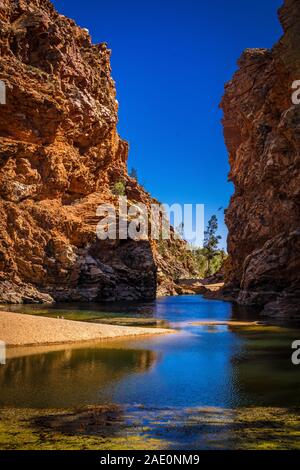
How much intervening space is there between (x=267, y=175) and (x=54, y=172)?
35.5 m

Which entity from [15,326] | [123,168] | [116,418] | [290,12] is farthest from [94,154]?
[116,418]

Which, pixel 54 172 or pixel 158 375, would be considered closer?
pixel 158 375

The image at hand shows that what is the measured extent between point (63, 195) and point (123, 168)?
30.4m

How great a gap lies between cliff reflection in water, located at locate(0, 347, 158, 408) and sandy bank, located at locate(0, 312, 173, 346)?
270cm

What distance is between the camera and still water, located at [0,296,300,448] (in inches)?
583

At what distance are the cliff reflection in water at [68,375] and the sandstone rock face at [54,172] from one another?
3899 centimetres

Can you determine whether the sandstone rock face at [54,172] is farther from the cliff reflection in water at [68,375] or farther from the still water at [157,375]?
the cliff reflection in water at [68,375]

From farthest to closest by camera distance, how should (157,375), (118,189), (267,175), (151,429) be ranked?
(118,189) < (267,175) < (157,375) < (151,429)

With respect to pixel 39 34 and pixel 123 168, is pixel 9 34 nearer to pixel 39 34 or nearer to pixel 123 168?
pixel 39 34

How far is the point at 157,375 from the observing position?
1897cm

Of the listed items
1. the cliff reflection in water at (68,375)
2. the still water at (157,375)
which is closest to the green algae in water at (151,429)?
the still water at (157,375)

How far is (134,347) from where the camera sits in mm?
25438

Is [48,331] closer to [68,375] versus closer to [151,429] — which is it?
[68,375]

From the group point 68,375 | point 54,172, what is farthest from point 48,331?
point 54,172
